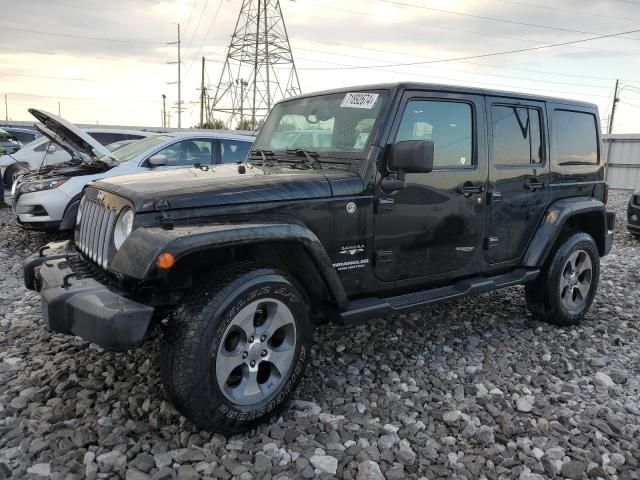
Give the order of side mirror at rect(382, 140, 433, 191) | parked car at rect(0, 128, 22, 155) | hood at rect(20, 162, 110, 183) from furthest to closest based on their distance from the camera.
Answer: parked car at rect(0, 128, 22, 155), hood at rect(20, 162, 110, 183), side mirror at rect(382, 140, 433, 191)

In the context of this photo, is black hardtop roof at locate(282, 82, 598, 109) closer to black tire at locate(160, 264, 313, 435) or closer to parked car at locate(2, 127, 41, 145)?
black tire at locate(160, 264, 313, 435)

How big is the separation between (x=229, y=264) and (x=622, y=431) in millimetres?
2438

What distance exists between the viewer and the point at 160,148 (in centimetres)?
777

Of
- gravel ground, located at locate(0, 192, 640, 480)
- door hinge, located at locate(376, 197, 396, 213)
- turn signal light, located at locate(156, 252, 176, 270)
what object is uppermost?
door hinge, located at locate(376, 197, 396, 213)

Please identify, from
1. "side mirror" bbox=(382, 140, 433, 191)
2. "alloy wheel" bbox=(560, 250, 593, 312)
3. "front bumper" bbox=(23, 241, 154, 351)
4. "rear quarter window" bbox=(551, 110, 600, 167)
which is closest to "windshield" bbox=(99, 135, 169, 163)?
"front bumper" bbox=(23, 241, 154, 351)

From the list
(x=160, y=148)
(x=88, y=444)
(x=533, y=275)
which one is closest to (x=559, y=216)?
(x=533, y=275)

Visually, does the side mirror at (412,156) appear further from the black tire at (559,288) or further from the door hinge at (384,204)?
the black tire at (559,288)

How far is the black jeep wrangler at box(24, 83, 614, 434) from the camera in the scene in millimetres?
2670

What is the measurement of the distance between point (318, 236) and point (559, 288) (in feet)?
8.56

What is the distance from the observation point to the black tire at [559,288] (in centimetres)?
463

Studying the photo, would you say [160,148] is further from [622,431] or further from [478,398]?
[622,431]

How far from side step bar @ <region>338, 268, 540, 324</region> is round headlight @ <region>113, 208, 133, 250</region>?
1331 mm

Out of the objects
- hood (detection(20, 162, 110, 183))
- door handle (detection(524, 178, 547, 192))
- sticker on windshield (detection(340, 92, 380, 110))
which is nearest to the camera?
sticker on windshield (detection(340, 92, 380, 110))

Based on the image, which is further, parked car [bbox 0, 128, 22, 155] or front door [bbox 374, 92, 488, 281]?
parked car [bbox 0, 128, 22, 155]
